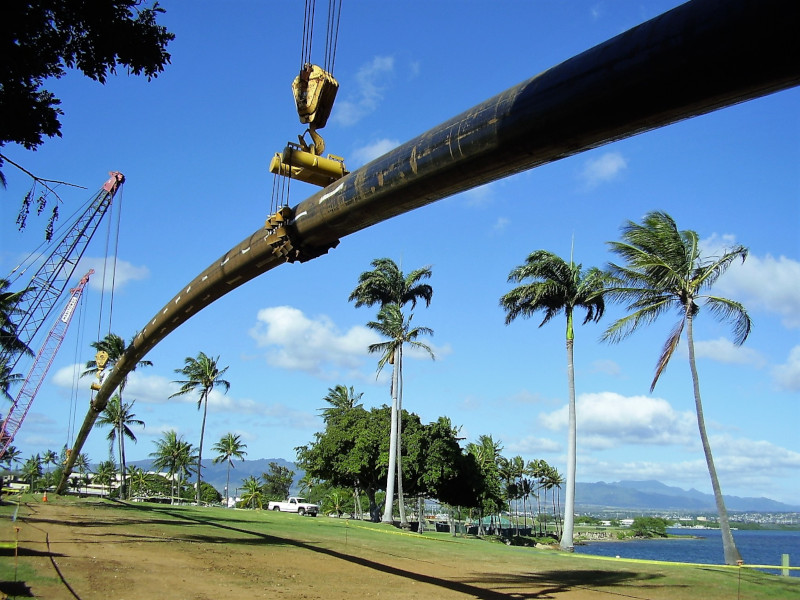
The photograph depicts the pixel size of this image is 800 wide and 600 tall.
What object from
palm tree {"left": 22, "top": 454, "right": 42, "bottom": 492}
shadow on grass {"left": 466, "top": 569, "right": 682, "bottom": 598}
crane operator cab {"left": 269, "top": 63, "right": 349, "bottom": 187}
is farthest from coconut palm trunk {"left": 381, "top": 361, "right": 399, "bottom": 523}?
palm tree {"left": 22, "top": 454, "right": 42, "bottom": 492}

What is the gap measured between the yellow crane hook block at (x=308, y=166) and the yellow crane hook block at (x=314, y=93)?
2.13ft

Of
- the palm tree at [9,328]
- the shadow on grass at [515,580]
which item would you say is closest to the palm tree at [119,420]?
the palm tree at [9,328]

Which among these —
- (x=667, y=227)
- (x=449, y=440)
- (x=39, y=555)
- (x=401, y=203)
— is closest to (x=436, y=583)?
(x=39, y=555)

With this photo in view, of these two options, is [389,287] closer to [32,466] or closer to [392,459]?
[392,459]

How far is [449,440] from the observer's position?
50188 mm

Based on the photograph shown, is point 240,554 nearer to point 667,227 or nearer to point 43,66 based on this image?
point 43,66

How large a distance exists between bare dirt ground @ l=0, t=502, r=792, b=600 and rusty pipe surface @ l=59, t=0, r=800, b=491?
6.94 meters

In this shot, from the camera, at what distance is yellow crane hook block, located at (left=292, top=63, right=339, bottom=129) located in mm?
8750

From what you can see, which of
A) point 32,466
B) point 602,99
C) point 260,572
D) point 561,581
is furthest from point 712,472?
point 32,466

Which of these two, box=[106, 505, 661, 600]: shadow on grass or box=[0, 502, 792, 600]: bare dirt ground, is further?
box=[106, 505, 661, 600]: shadow on grass

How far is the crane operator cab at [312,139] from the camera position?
8430mm

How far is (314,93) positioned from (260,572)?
893cm

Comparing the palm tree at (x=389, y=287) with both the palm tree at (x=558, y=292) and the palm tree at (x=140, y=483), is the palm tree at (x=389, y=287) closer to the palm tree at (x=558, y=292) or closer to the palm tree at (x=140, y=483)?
the palm tree at (x=558, y=292)

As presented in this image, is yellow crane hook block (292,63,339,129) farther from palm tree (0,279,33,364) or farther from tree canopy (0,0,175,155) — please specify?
palm tree (0,279,33,364)
